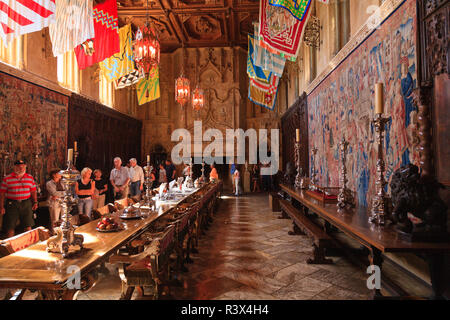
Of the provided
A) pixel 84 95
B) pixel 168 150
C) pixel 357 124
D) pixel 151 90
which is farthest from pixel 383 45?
pixel 168 150

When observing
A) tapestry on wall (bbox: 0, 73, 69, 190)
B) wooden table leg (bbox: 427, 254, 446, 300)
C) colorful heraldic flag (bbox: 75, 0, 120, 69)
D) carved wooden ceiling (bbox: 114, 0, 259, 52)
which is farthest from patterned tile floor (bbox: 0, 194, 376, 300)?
carved wooden ceiling (bbox: 114, 0, 259, 52)

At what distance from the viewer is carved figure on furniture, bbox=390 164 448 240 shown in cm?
231

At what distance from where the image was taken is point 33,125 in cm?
791

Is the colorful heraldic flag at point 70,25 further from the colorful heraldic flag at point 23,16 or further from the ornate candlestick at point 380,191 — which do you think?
the ornate candlestick at point 380,191

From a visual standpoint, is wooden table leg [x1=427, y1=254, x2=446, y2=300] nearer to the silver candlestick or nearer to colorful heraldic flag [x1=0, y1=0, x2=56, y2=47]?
colorful heraldic flag [x1=0, y1=0, x2=56, y2=47]

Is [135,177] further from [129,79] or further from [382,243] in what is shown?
[382,243]

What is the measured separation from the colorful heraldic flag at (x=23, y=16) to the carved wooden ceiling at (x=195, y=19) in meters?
8.36

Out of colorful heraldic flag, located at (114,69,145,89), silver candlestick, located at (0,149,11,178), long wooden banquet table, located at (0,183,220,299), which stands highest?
colorful heraldic flag, located at (114,69,145,89)

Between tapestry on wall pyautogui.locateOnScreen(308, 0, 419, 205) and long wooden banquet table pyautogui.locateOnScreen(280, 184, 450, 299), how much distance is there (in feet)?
3.99

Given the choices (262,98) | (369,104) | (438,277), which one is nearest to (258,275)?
(438,277)

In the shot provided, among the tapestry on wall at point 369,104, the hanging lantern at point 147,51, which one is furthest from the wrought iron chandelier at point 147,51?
A: the tapestry on wall at point 369,104

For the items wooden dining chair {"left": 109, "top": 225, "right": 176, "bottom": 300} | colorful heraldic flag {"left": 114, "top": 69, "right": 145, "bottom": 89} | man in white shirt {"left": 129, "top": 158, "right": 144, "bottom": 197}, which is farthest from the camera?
colorful heraldic flag {"left": 114, "top": 69, "right": 145, "bottom": 89}

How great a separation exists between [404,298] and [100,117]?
12.5 metres

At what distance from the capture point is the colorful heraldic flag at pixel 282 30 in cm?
552
